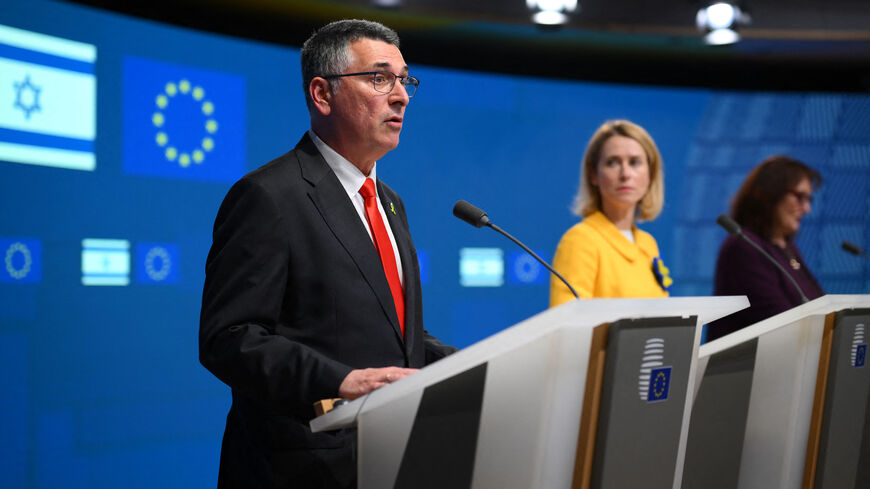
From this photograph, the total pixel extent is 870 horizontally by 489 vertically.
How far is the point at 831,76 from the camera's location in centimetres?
653

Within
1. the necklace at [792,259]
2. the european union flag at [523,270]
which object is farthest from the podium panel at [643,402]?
the european union flag at [523,270]

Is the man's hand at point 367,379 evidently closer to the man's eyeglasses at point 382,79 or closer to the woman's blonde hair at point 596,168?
the man's eyeglasses at point 382,79

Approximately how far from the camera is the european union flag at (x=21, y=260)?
343 cm

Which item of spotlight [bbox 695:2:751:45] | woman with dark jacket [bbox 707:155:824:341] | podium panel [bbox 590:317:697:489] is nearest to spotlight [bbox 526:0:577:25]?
spotlight [bbox 695:2:751:45]

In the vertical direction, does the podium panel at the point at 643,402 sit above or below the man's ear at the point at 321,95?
below

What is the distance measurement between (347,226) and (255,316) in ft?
Answer: 0.91

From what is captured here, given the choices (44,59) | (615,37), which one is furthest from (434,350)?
(615,37)

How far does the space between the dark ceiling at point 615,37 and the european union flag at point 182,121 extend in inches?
28.3

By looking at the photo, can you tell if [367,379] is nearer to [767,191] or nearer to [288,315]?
[288,315]

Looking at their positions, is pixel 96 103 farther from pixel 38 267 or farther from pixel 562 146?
pixel 562 146

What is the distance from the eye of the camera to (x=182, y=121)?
13.5ft

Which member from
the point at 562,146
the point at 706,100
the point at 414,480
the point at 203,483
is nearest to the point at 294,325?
the point at 414,480

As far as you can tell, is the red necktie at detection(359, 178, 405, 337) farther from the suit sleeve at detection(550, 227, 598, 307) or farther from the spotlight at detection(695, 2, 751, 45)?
the spotlight at detection(695, 2, 751, 45)

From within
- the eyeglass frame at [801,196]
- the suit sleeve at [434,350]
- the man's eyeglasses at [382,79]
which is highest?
the man's eyeglasses at [382,79]
